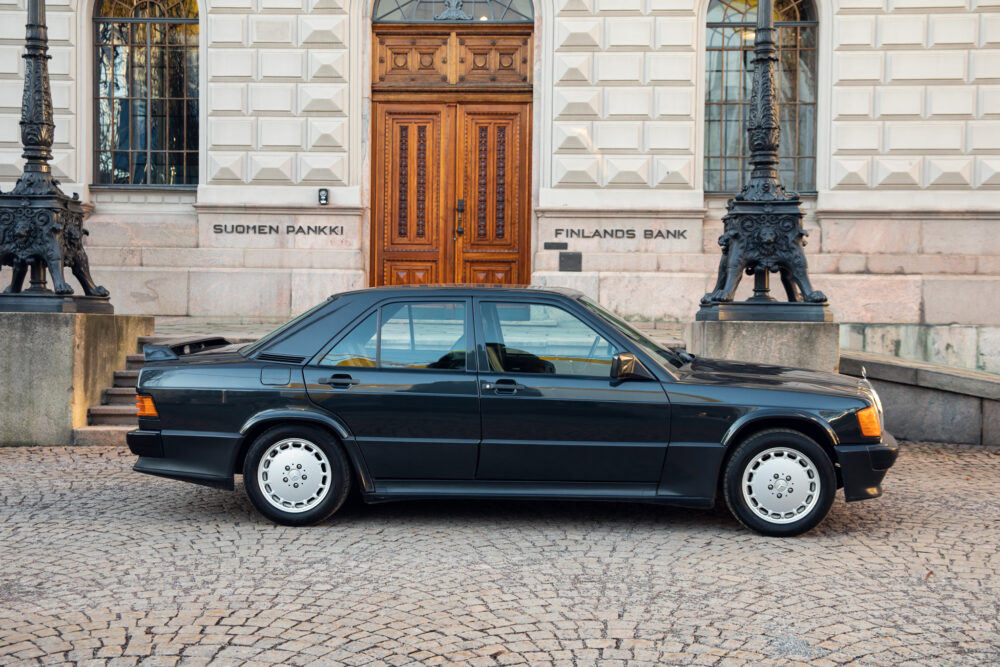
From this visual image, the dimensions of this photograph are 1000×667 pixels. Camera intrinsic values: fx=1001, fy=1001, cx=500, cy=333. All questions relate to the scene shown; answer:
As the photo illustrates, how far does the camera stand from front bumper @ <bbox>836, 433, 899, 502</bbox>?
5.93m

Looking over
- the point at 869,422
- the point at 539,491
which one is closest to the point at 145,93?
the point at 539,491

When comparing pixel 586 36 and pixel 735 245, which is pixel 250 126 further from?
pixel 735 245

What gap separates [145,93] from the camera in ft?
52.4

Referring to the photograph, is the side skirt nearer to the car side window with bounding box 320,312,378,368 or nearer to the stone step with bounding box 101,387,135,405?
the car side window with bounding box 320,312,378,368

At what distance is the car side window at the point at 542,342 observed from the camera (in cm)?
612

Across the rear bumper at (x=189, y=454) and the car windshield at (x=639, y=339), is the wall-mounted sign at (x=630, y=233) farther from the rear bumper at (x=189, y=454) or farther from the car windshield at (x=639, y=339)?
the rear bumper at (x=189, y=454)

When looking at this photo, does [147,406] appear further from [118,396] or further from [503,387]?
[118,396]

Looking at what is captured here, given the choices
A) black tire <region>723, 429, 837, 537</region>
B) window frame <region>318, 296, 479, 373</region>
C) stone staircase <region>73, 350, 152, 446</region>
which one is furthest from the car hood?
stone staircase <region>73, 350, 152, 446</region>

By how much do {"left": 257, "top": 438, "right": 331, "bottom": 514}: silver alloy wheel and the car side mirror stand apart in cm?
184

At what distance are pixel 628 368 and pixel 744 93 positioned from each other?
11.0 metres

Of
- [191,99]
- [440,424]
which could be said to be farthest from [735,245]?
[191,99]

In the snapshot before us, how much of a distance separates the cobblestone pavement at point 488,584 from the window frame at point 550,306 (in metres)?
0.94

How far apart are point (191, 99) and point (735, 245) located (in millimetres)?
9665

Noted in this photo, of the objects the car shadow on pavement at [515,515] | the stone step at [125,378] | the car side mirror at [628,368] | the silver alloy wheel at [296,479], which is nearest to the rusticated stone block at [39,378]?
the stone step at [125,378]
